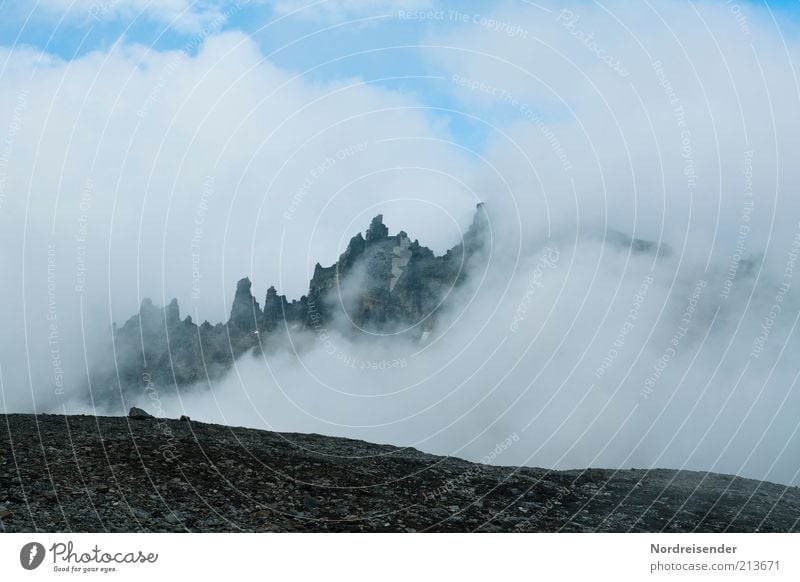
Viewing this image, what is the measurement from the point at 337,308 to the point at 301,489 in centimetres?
15453

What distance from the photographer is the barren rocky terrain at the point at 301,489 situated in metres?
21.9

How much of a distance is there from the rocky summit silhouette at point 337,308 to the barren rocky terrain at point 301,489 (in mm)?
128342

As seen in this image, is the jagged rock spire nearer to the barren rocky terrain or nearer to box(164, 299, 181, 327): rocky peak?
box(164, 299, 181, 327): rocky peak

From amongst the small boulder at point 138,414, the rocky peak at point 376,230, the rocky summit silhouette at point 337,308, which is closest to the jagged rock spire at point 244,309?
the rocky summit silhouette at point 337,308

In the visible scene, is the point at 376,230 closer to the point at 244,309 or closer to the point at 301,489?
the point at 244,309

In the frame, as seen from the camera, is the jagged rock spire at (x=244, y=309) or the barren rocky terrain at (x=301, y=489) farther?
the jagged rock spire at (x=244, y=309)

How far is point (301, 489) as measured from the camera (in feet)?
83.7

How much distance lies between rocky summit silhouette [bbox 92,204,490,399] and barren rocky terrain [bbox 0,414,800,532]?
421ft

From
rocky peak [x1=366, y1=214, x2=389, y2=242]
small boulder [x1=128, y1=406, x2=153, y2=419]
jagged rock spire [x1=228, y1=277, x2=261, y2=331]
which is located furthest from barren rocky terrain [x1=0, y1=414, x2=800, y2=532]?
rocky peak [x1=366, y1=214, x2=389, y2=242]

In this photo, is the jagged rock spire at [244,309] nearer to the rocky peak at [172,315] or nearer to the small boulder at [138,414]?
the rocky peak at [172,315]

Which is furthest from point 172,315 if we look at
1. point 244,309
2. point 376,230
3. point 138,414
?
point 138,414

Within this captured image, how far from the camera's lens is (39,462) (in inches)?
954

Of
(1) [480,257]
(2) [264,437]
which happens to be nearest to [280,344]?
(1) [480,257]

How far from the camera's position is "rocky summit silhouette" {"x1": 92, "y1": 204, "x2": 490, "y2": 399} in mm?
163625
